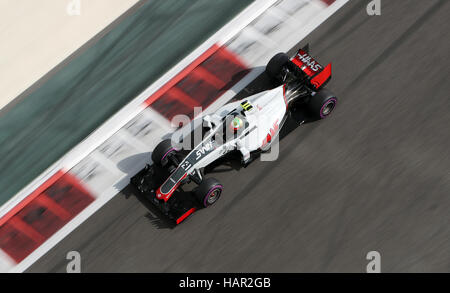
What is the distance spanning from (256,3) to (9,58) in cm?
623

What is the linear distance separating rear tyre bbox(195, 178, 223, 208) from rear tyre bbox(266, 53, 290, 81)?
9.63 feet

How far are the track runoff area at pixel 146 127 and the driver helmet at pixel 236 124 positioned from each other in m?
1.77

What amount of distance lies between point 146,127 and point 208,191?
2623 mm

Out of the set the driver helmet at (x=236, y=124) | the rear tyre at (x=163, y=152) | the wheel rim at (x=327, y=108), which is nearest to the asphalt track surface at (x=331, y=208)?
the wheel rim at (x=327, y=108)

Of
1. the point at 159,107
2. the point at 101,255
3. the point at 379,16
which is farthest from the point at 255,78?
the point at 101,255

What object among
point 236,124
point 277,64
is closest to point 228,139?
point 236,124

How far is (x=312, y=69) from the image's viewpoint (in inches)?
515

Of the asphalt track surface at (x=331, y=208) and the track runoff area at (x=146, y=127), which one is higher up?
the track runoff area at (x=146, y=127)

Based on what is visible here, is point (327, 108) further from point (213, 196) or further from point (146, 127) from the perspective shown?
point (146, 127)

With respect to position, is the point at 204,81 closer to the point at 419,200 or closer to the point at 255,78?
the point at 255,78

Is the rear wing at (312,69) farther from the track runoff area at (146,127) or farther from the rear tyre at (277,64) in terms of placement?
the track runoff area at (146,127)

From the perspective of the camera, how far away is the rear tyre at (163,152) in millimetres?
12438

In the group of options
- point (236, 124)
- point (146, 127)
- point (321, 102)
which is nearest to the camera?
point (236, 124)
